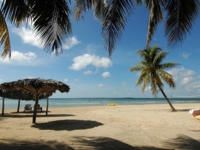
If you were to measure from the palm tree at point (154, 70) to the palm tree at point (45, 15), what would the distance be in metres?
11.8

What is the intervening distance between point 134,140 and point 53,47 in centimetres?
330

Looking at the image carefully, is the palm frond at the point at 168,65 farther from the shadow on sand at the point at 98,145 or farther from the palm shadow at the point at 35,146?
the palm shadow at the point at 35,146

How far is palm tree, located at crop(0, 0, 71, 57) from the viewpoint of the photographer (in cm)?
289

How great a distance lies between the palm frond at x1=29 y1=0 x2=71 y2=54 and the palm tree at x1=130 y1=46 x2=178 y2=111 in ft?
38.9

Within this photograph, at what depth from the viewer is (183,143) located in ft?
14.8

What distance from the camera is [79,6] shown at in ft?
14.2

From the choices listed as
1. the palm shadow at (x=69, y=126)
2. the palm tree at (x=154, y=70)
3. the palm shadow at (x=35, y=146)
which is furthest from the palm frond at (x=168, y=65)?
the palm shadow at (x=35, y=146)

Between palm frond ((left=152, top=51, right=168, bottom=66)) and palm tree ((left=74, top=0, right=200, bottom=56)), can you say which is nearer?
palm tree ((left=74, top=0, right=200, bottom=56))

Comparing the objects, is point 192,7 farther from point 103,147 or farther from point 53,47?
point 103,147

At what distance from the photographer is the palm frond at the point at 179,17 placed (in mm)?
3518

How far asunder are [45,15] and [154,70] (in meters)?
12.6

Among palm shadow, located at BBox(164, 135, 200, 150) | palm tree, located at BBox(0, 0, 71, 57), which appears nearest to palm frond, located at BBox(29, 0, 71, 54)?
palm tree, located at BBox(0, 0, 71, 57)

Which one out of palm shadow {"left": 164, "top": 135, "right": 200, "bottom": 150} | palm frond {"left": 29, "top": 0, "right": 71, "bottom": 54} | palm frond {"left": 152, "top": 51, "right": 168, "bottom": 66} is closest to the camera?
palm frond {"left": 29, "top": 0, "right": 71, "bottom": 54}

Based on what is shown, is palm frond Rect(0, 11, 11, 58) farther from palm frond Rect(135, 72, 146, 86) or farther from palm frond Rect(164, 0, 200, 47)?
palm frond Rect(135, 72, 146, 86)
